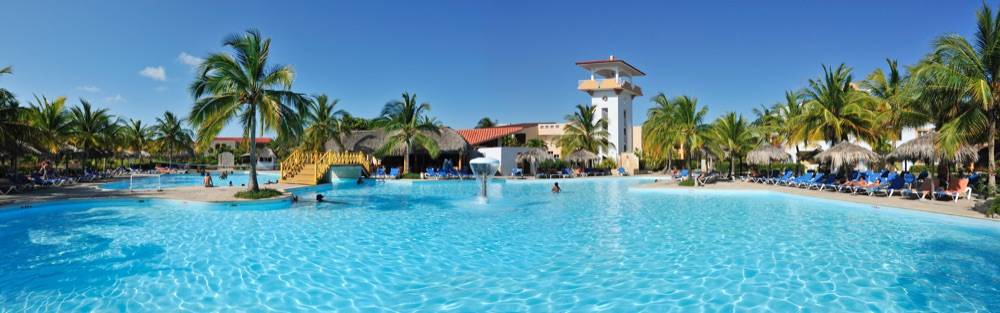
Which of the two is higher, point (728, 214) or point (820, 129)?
point (820, 129)

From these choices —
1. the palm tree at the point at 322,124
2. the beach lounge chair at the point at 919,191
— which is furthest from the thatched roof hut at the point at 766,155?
the palm tree at the point at 322,124

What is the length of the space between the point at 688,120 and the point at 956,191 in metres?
10.6

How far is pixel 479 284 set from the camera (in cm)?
593

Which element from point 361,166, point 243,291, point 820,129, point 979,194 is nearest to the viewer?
point 243,291

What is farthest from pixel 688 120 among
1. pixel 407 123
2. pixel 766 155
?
pixel 407 123

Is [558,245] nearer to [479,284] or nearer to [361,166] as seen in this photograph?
[479,284]

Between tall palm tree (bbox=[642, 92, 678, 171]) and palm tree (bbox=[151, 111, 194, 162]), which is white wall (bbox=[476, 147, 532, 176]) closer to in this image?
tall palm tree (bbox=[642, 92, 678, 171])

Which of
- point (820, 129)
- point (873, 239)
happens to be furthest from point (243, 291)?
point (820, 129)

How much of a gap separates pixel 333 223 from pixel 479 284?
5745 mm

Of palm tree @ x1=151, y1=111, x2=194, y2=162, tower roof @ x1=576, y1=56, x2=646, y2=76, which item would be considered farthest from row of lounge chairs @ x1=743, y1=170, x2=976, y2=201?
palm tree @ x1=151, y1=111, x2=194, y2=162

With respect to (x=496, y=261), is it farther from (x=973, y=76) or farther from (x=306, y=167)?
(x=306, y=167)

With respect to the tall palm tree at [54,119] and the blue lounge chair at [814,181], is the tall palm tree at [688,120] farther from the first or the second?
the tall palm tree at [54,119]

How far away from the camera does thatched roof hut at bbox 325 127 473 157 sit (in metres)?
30.9

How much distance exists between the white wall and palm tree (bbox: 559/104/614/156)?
3.91m
